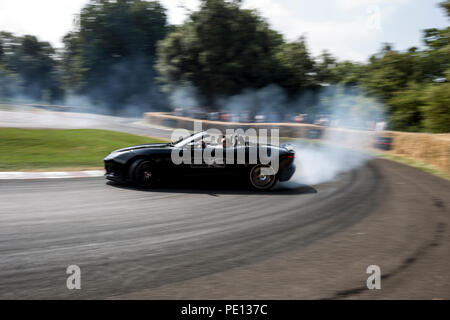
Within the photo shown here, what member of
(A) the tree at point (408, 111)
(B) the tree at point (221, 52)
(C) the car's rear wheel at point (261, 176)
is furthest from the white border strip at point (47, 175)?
(B) the tree at point (221, 52)

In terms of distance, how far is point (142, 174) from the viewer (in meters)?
8.30

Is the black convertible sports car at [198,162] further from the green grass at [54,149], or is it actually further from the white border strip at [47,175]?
the green grass at [54,149]

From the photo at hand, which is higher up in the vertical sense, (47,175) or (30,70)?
(30,70)

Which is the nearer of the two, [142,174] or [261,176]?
[142,174]

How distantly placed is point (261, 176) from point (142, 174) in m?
2.62

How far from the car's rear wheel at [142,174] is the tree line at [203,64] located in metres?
16.9

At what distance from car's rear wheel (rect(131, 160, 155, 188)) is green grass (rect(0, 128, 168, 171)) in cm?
322

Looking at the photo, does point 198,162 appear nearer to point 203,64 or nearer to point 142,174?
point 142,174


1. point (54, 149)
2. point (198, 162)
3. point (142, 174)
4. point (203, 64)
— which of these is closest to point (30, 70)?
point (203, 64)

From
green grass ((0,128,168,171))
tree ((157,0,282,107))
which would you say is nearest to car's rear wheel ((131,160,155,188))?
green grass ((0,128,168,171))

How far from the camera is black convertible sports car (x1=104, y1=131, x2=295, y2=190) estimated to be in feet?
27.3

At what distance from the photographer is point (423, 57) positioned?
27.7m

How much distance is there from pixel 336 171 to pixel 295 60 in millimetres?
30180

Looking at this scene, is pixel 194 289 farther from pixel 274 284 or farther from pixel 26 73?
pixel 26 73
